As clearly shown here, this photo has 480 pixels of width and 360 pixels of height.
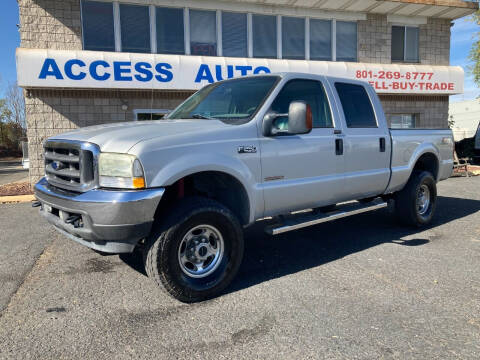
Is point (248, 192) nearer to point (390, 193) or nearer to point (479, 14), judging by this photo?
point (390, 193)

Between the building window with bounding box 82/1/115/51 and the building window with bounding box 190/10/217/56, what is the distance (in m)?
2.39

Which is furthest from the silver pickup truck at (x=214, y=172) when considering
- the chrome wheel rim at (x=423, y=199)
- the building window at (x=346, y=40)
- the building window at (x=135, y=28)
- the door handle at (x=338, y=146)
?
the building window at (x=346, y=40)

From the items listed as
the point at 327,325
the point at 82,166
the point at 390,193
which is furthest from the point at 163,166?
the point at 390,193

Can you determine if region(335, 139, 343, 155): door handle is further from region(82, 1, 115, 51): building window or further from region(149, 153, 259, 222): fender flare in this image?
region(82, 1, 115, 51): building window

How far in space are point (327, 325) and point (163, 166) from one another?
178cm

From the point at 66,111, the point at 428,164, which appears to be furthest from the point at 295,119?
the point at 66,111

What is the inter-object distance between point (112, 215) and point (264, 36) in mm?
10967

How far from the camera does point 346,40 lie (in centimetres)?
1338

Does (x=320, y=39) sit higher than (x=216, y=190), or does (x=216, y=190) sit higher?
(x=320, y=39)

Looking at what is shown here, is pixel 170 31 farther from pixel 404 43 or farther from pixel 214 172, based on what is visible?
pixel 214 172

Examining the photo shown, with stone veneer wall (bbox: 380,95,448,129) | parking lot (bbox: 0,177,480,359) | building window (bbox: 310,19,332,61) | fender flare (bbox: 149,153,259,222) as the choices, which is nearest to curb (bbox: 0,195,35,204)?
parking lot (bbox: 0,177,480,359)

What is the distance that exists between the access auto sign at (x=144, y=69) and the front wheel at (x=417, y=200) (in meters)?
6.91

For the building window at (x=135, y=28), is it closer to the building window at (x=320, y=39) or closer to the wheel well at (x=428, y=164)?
the building window at (x=320, y=39)

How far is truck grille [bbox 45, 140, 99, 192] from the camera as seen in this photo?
9.99 ft
